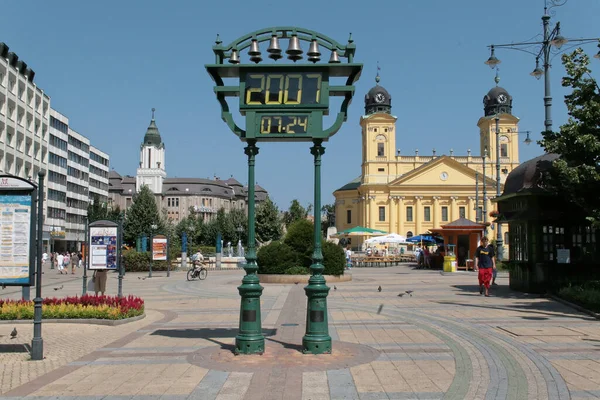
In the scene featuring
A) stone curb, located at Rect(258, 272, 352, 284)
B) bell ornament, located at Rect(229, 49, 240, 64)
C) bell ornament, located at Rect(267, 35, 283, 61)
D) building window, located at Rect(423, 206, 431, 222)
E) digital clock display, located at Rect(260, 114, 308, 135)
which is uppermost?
building window, located at Rect(423, 206, 431, 222)

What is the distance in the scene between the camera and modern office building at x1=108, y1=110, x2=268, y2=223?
13975cm

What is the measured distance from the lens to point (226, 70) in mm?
9992

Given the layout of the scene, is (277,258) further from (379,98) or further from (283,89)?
(379,98)

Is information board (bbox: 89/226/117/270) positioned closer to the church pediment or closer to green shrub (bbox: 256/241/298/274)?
green shrub (bbox: 256/241/298/274)

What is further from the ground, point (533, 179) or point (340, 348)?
point (533, 179)

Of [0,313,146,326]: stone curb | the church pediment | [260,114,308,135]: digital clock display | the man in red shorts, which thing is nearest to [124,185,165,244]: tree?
the church pediment

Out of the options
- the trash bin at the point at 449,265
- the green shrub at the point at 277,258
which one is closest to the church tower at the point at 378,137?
the trash bin at the point at 449,265

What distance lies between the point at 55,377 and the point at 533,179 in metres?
14.9

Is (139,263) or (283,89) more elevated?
(283,89)

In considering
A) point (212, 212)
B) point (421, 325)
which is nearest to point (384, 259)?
point (421, 325)

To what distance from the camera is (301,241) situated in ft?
86.3

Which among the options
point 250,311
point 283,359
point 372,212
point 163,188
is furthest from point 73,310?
point 163,188

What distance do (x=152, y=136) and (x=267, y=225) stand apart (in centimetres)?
7617

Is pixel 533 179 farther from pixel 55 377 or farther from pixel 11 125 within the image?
pixel 11 125
